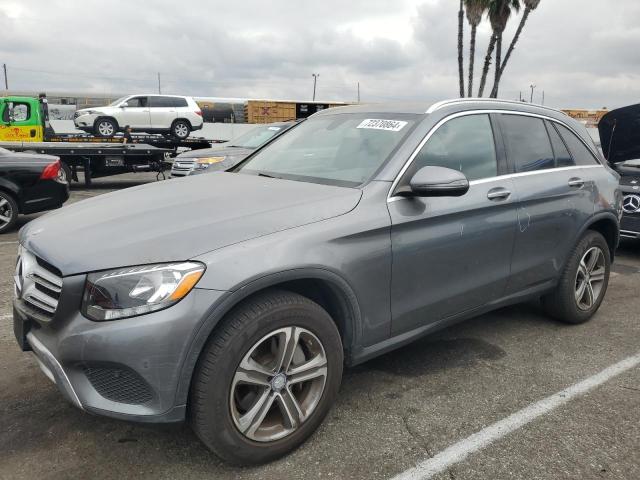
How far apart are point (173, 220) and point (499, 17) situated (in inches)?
805

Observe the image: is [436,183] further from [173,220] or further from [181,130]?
[181,130]

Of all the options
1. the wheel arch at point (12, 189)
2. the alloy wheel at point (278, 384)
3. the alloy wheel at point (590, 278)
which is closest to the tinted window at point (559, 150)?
the alloy wheel at point (590, 278)

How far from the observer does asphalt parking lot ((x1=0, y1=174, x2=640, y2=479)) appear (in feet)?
7.97

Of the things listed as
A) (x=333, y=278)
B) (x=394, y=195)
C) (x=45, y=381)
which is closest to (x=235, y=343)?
(x=333, y=278)

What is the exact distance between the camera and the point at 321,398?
2.56 metres

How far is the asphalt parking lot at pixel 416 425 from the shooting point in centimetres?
243

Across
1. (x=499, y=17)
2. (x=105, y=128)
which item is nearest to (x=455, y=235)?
(x=499, y=17)

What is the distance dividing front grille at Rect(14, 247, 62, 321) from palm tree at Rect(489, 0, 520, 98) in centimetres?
2046

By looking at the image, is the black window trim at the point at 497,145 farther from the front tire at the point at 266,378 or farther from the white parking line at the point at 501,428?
the white parking line at the point at 501,428

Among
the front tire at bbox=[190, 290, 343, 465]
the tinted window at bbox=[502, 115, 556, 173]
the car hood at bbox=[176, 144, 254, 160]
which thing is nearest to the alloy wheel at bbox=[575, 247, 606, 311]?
the tinted window at bbox=[502, 115, 556, 173]

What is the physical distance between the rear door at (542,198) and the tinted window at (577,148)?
0.07 metres

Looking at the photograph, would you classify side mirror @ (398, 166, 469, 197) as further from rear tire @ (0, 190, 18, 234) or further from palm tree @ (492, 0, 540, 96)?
palm tree @ (492, 0, 540, 96)

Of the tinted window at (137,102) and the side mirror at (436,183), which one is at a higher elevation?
the tinted window at (137,102)

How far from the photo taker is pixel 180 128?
Answer: 21.4 metres
